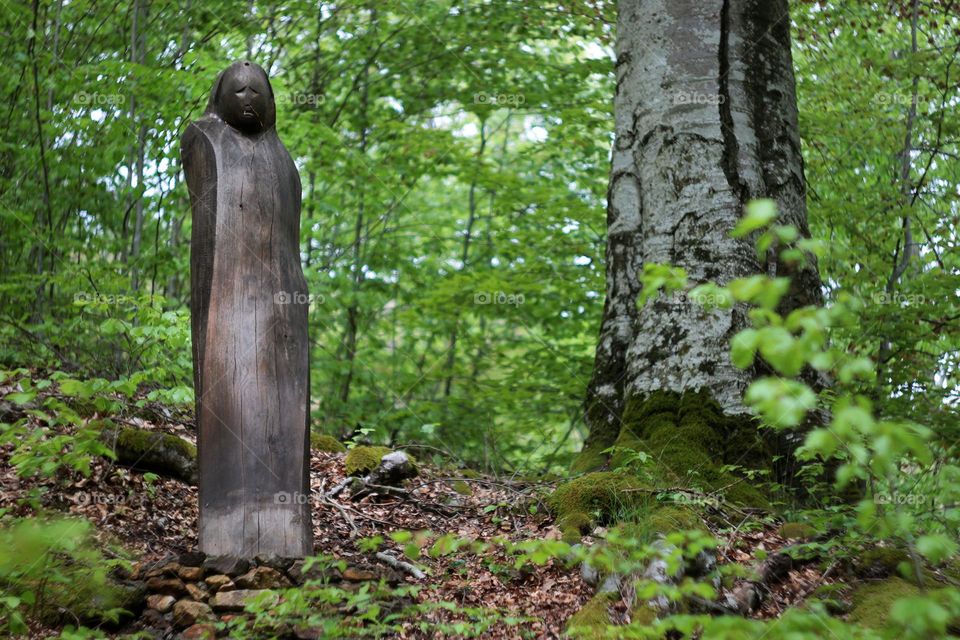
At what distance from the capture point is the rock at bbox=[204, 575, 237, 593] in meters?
3.51

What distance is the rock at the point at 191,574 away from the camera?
3.57 m

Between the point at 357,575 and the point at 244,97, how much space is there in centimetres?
252

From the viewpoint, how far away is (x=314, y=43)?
1220cm

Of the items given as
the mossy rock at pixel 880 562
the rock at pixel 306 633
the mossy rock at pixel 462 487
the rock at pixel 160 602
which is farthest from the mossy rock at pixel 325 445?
the mossy rock at pixel 880 562

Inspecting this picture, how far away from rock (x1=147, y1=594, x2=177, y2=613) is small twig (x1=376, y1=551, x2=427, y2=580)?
116 cm

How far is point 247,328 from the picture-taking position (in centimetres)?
390

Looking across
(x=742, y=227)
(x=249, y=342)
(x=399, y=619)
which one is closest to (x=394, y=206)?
(x=249, y=342)

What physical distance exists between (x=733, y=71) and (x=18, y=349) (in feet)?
21.8

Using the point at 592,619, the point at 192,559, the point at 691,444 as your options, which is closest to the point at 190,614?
the point at 192,559

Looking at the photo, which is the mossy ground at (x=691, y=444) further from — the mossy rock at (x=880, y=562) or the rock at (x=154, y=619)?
the rock at (x=154, y=619)

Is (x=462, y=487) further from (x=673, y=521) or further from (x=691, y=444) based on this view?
(x=673, y=521)

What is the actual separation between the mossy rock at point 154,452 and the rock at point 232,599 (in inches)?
77.7

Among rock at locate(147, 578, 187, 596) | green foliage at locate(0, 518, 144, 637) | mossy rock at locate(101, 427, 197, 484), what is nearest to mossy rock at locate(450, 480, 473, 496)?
mossy rock at locate(101, 427, 197, 484)

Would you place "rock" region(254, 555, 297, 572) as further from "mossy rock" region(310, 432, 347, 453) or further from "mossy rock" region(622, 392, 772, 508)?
"mossy rock" region(310, 432, 347, 453)
